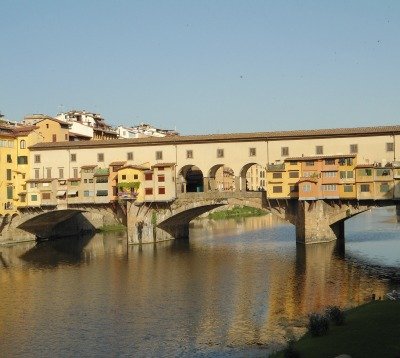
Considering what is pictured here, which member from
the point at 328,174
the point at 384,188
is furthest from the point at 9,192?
the point at 384,188

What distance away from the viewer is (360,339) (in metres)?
24.4

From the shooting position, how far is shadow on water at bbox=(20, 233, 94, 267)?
2579 inches

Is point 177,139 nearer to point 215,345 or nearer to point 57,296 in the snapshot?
point 57,296

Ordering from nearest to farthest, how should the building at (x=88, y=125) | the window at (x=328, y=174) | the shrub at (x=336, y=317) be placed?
the shrub at (x=336, y=317) → the window at (x=328, y=174) → the building at (x=88, y=125)

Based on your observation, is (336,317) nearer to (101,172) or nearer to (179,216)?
(179,216)

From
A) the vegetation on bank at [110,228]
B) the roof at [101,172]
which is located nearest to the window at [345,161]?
the roof at [101,172]

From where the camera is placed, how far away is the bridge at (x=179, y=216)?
68.0 m

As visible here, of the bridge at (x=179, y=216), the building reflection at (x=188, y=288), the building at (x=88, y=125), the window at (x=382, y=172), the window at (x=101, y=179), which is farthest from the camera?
the building at (x=88, y=125)

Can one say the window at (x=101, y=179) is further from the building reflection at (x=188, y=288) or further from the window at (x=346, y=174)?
the window at (x=346, y=174)

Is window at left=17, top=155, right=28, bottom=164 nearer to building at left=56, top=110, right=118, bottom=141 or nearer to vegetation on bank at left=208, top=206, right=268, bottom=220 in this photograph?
building at left=56, top=110, right=118, bottom=141

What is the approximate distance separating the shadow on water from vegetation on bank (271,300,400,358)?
4101cm

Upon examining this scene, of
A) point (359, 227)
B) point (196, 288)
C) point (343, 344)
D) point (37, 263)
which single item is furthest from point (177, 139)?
point (343, 344)

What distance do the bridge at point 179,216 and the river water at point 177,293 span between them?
2.62 meters

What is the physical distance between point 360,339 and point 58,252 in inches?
2170
